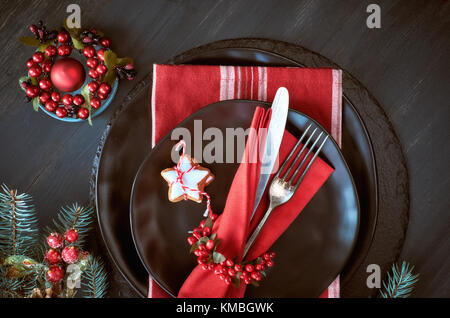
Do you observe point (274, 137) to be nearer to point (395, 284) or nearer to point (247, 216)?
point (247, 216)

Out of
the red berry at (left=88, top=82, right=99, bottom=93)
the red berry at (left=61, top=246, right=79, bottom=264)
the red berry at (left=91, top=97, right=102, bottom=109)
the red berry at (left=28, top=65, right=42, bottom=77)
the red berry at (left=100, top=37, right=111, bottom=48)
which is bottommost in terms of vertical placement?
the red berry at (left=61, top=246, right=79, bottom=264)

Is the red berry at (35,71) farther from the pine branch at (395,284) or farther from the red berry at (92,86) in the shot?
the pine branch at (395,284)

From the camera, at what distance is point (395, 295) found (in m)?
0.44

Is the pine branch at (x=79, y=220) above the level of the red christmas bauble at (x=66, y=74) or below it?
below

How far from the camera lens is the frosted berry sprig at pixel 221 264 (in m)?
0.36

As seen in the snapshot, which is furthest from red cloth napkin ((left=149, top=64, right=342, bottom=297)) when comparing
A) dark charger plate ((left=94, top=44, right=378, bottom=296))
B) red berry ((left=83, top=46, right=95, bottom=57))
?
red berry ((left=83, top=46, right=95, bottom=57))

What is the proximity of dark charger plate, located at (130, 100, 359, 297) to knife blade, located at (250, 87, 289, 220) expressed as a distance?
16mm

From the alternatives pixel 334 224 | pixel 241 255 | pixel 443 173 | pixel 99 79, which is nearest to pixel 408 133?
pixel 443 173

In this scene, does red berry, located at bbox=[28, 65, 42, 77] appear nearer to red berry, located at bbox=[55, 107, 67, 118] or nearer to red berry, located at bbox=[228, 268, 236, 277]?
red berry, located at bbox=[55, 107, 67, 118]

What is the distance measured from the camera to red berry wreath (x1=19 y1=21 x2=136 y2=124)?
43cm

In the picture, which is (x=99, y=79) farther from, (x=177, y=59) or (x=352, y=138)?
(x=352, y=138)

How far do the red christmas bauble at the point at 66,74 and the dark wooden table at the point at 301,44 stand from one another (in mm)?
64

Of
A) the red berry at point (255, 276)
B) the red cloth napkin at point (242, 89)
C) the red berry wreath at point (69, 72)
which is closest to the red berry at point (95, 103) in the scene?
the red berry wreath at point (69, 72)

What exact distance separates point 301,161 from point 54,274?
1.05ft
